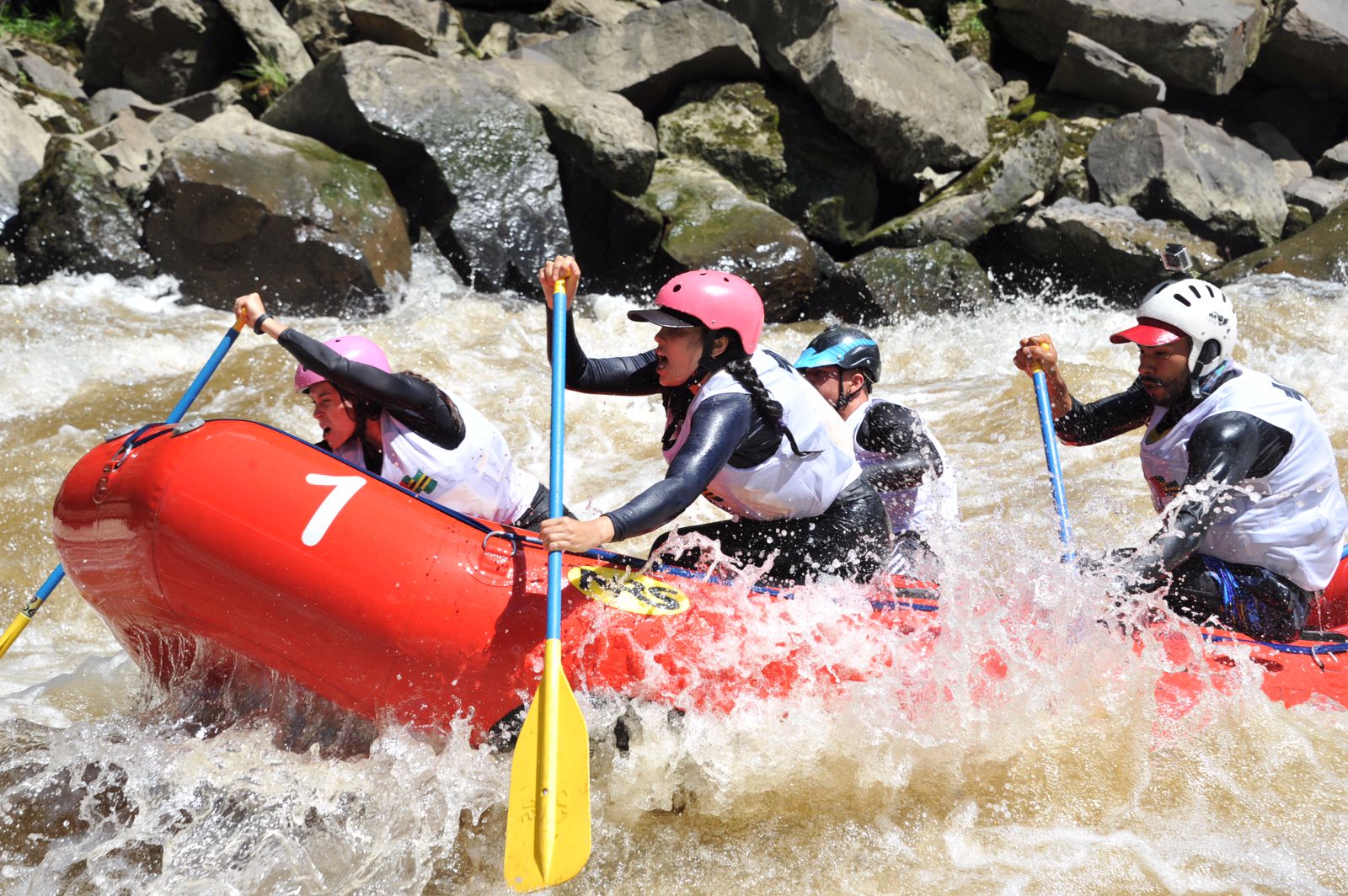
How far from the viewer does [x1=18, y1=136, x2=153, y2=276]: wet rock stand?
8.14 m

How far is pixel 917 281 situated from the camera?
932cm

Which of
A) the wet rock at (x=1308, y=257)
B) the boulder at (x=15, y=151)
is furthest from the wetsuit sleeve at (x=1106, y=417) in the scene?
the boulder at (x=15, y=151)

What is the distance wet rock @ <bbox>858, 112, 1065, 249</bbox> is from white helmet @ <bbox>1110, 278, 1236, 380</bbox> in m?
6.24

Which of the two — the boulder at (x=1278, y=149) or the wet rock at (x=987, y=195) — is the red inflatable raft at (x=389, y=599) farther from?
the boulder at (x=1278, y=149)

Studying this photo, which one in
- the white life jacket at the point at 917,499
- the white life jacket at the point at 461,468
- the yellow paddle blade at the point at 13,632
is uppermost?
the white life jacket at the point at 461,468

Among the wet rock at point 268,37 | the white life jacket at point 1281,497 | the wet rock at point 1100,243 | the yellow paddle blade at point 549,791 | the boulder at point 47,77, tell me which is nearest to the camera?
the yellow paddle blade at point 549,791

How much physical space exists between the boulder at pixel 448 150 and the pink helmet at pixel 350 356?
5217 millimetres

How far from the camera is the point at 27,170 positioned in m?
8.60

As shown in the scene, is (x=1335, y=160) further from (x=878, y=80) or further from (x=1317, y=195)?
(x=878, y=80)

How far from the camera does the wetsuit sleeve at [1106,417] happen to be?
13.8ft

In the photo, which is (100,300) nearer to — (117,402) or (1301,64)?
(117,402)

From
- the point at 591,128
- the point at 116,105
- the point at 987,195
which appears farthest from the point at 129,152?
the point at 987,195

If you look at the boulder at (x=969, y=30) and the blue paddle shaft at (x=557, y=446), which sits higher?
the blue paddle shaft at (x=557, y=446)

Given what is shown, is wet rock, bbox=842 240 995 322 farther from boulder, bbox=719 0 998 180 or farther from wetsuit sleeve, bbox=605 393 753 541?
wetsuit sleeve, bbox=605 393 753 541
